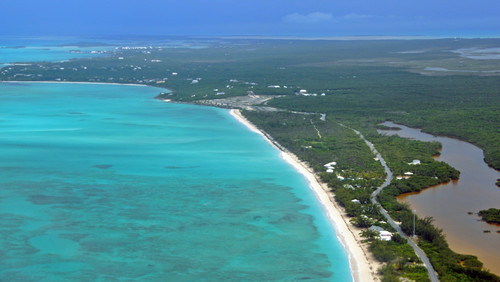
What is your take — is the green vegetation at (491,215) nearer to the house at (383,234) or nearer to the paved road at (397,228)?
the paved road at (397,228)

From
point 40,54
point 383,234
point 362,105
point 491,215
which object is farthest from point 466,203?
point 40,54

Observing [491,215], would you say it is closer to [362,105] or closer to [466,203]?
[466,203]

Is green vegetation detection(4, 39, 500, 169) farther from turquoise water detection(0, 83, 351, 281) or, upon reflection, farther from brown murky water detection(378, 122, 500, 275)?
turquoise water detection(0, 83, 351, 281)

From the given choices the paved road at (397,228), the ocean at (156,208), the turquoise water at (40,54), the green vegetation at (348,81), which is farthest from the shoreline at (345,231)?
the turquoise water at (40,54)

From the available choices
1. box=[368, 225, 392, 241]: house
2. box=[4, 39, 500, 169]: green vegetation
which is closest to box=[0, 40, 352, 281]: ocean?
box=[368, 225, 392, 241]: house

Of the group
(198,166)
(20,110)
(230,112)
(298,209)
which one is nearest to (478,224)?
(298,209)

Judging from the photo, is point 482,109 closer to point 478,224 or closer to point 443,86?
point 443,86
